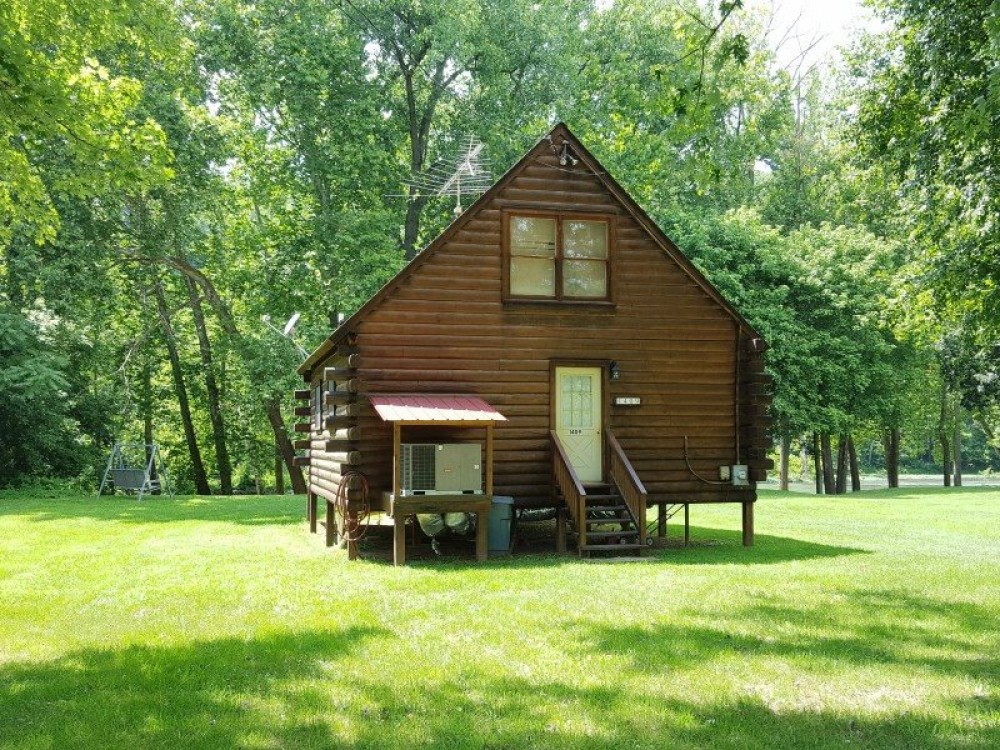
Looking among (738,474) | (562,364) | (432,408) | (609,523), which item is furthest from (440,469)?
(738,474)

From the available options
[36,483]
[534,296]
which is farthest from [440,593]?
[36,483]

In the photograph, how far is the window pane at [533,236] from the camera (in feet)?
53.1

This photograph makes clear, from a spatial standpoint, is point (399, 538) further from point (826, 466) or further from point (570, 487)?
point (826, 466)

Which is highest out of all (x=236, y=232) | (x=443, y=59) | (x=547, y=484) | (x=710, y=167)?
(x=443, y=59)

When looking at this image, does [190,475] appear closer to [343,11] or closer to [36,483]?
[36,483]

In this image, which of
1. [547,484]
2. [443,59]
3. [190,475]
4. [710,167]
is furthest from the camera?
[190,475]

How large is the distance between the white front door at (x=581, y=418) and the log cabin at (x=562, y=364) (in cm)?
2

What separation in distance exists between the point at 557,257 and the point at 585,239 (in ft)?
2.21

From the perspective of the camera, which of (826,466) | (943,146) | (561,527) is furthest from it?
(826,466)

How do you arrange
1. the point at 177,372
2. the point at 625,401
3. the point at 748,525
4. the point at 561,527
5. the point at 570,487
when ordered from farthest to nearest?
the point at 177,372
the point at 748,525
the point at 625,401
the point at 561,527
the point at 570,487

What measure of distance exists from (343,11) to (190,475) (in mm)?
22244

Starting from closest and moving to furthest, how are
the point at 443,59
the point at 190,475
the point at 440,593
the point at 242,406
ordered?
the point at 440,593 < the point at 443,59 < the point at 242,406 < the point at 190,475

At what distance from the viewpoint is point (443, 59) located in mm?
30078

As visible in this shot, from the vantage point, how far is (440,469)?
556 inches
